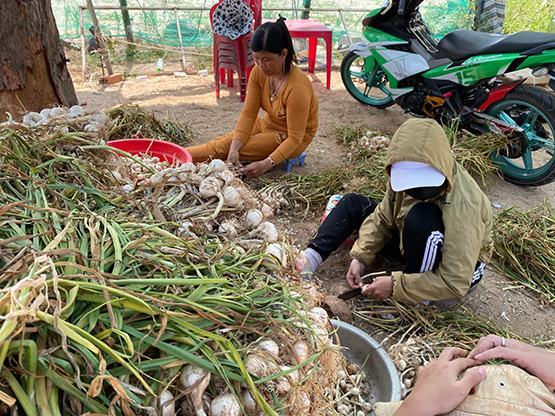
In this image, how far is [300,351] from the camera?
1.08 m

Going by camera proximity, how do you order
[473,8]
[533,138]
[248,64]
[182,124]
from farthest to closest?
1. [473,8]
2. [248,64]
3. [182,124]
4. [533,138]

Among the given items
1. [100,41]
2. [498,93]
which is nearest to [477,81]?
[498,93]

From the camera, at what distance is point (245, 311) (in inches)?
40.7

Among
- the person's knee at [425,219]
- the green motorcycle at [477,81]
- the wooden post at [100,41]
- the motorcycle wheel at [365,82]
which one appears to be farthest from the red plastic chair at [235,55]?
the person's knee at [425,219]

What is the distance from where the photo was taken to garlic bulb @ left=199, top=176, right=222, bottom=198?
1474 mm

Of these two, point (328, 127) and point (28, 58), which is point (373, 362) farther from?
point (328, 127)

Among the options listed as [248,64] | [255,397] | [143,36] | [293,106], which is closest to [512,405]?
[255,397]

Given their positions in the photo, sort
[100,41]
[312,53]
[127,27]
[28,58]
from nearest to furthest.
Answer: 1. [28,58]
2. [100,41]
3. [312,53]
4. [127,27]

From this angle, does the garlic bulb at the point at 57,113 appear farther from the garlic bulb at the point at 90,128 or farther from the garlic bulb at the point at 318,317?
the garlic bulb at the point at 318,317

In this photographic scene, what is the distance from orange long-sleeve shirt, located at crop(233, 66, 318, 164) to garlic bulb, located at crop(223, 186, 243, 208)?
5.55ft

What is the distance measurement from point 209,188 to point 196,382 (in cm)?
70

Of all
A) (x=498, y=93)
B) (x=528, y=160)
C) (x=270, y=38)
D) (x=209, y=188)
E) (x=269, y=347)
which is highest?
(x=270, y=38)

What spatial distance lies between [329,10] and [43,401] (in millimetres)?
6369

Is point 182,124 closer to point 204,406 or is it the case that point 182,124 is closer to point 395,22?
point 395,22
